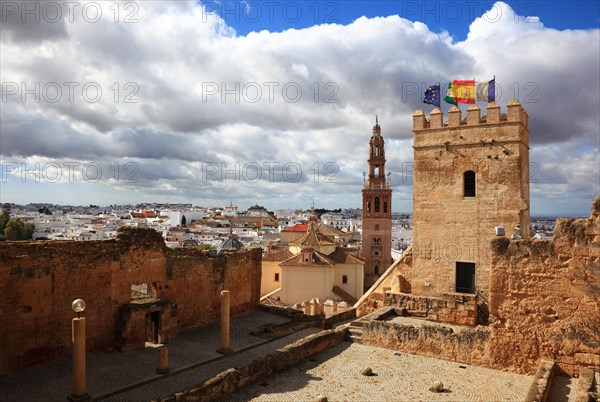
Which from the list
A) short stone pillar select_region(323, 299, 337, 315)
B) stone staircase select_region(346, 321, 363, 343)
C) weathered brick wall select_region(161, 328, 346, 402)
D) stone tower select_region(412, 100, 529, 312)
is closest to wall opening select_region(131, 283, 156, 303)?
weathered brick wall select_region(161, 328, 346, 402)

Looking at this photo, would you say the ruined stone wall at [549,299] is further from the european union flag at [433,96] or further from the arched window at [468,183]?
the european union flag at [433,96]

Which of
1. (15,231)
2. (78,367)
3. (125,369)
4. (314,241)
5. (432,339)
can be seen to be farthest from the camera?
(15,231)

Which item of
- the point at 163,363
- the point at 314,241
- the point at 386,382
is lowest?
the point at 386,382

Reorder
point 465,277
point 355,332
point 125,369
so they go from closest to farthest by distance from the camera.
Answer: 1. point 125,369
2. point 355,332
3. point 465,277

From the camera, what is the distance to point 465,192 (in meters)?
17.1

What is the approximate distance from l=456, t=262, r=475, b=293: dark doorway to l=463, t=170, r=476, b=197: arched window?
2.66m

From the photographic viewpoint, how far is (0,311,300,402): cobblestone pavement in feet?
34.3

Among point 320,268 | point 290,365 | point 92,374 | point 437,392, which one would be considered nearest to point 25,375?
point 92,374

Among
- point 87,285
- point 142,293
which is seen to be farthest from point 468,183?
point 87,285

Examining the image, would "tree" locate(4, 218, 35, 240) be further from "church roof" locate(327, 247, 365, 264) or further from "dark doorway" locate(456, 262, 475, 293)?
"dark doorway" locate(456, 262, 475, 293)

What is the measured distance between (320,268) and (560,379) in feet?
71.9

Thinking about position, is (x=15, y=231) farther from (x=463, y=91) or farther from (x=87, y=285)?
(x=463, y=91)

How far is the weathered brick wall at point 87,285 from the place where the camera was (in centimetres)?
1177

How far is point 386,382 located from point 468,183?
8884mm
